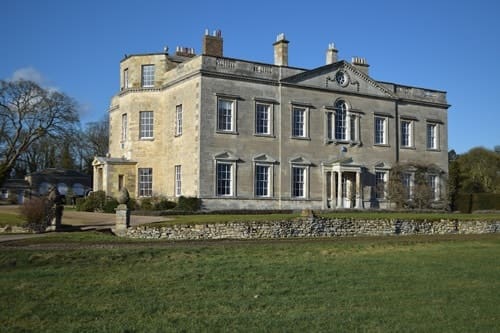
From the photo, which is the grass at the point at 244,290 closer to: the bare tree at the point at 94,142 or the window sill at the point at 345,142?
the window sill at the point at 345,142

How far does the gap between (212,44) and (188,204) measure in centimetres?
1119

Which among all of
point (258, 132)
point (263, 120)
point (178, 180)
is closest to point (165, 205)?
point (178, 180)

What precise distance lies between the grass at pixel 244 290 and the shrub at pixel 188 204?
50.9 ft

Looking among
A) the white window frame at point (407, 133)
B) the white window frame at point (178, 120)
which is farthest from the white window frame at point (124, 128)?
the white window frame at point (407, 133)

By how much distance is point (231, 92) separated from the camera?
120 ft

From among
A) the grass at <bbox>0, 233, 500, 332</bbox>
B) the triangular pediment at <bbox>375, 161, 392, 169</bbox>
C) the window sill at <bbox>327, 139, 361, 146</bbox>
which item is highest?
the window sill at <bbox>327, 139, 361, 146</bbox>

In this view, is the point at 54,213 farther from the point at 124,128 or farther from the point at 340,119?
the point at 340,119

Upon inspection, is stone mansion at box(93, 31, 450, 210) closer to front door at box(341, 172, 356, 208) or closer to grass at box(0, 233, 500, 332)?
front door at box(341, 172, 356, 208)

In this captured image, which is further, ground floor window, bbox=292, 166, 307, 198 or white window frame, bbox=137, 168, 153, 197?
white window frame, bbox=137, 168, 153, 197

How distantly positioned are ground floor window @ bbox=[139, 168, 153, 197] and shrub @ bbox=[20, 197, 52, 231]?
1601cm

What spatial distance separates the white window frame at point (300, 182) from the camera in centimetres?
3838

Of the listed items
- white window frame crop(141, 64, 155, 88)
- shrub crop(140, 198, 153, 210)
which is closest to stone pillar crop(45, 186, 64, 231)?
shrub crop(140, 198, 153, 210)

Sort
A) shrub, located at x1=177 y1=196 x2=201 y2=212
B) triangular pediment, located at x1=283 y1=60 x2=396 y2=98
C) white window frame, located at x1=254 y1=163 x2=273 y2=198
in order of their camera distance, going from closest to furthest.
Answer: shrub, located at x1=177 y1=196 x2=201 y2=212
white window frame, located at x1=254 y1=163 x2=273 y2=198
triangular pediment, located at x1=283 y1=60 x2=396 y2=98

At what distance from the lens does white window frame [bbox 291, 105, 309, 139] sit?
128 ft
